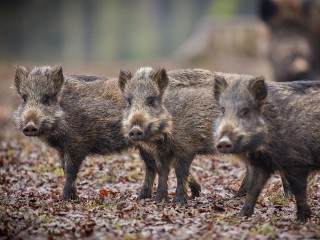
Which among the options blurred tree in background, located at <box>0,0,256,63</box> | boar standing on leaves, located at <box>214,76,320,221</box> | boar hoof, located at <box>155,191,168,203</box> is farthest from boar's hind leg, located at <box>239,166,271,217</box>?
blurred tree in background, located at <box>0,0,256,63</box>

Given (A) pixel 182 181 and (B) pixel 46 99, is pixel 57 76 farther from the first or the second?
(A) pixel 182 181

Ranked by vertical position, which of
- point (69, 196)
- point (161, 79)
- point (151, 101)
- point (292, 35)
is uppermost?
point (292, 35)

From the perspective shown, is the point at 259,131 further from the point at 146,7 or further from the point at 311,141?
the point at 146,7

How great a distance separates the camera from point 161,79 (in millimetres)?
10555

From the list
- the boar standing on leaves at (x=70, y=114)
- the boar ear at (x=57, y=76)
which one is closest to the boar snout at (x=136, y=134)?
the boar standing on leaves at (x=70, y=114)

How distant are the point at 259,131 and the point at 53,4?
52.9m

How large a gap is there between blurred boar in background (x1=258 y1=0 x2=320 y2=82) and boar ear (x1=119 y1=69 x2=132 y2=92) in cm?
947

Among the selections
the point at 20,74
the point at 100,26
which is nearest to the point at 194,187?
the point at 20,74

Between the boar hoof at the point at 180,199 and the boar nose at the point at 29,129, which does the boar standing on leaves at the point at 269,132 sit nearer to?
the boar hoof at the point at 180,199

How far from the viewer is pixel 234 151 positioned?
874 cm

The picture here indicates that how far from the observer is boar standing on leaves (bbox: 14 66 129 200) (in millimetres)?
10891

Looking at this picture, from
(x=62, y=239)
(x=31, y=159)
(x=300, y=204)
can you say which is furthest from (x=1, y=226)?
(x=31, y=159)

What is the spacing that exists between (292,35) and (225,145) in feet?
41.8

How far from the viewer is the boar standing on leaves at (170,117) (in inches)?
407
